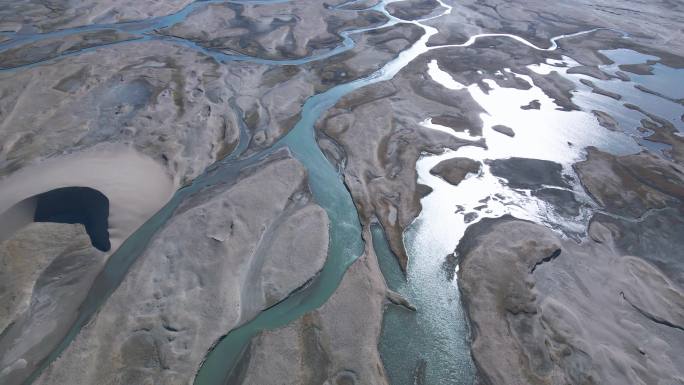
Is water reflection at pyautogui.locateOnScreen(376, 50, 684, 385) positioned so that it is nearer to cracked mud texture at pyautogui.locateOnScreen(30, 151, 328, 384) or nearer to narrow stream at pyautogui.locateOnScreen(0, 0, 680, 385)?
narrow stream at pyautogui.locateOnScreen(0, 0, 680, 385)

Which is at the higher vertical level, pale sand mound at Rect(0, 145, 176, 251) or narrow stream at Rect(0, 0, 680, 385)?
pale sand mound at Rect(0, 145, 176, 251)

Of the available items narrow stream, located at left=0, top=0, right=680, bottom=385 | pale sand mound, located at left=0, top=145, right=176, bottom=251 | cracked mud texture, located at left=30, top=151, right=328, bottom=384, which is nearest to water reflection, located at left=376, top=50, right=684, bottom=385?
narrow stream, located at left=0, top=0, right=680, bottom=385

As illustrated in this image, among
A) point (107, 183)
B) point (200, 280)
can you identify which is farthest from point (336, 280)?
point (107, 183)

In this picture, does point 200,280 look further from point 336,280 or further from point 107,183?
point 107,183

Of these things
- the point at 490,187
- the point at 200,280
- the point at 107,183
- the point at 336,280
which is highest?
the point at 107,183

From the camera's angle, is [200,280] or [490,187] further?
[490,187]

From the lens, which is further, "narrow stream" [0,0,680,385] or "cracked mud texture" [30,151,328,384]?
"narrow stream" [0,0,680,385]

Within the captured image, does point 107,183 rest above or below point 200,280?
above
